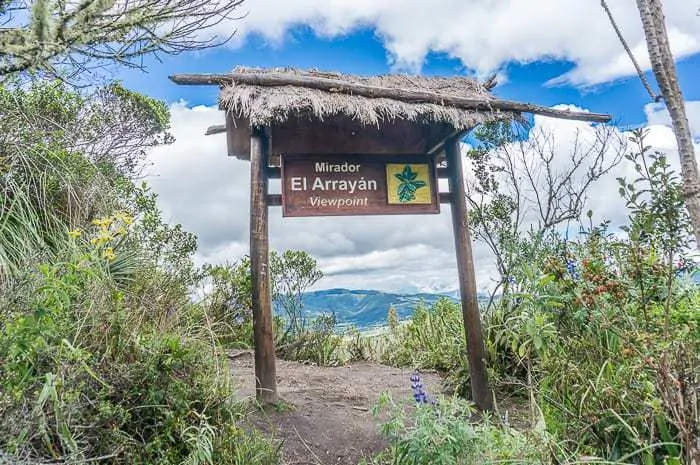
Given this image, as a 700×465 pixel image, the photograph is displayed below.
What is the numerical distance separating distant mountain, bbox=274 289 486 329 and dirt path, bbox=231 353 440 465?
1585 millimetres

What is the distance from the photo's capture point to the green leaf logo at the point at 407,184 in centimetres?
453

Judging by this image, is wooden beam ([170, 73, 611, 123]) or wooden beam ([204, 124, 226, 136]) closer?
wooden beam ([170, 73, 611, 123])

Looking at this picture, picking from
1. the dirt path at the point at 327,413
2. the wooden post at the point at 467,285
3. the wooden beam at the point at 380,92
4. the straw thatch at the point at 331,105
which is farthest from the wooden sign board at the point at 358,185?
the dirt path at the point at 327,413

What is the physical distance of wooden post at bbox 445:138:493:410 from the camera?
421 cm

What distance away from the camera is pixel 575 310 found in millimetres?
2557

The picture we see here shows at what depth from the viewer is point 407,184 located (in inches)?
180

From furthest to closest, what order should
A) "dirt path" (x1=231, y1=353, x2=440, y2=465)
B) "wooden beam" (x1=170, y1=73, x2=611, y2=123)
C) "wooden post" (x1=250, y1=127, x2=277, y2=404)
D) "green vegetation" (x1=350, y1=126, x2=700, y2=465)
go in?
"wooden beam" (x1=170, y1=73, x2=611, y2=123), "wooden post" (x1=250, y1=127, x2=277, y2=404), "dirt path" (x1=231, y1=353, x2=440, y2=465), "green vegetation" (x1=350, y1=126, x2=700, y2=465)

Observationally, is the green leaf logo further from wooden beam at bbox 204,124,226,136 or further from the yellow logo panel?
wooden beam at bbox 204,124,226,136

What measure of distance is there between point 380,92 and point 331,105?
56 centimetres

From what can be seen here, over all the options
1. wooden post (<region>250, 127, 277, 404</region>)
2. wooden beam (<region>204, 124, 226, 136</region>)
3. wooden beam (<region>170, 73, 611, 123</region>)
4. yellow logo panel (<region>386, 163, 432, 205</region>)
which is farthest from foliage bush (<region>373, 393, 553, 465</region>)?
wooden beam (<region>204, 124, 226, 136</region>)

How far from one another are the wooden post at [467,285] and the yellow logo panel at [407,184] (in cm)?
29

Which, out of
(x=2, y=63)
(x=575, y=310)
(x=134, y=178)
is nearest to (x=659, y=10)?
(x=575, y=310)

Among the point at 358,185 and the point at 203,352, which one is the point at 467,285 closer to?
the point at 358,185

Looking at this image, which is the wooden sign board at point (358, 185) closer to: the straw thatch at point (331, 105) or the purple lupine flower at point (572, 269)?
the straw thatch at point (331, 105)
